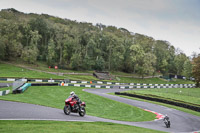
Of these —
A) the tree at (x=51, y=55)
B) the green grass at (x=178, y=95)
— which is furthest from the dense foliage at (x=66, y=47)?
the green grass at (x=178, y=95)

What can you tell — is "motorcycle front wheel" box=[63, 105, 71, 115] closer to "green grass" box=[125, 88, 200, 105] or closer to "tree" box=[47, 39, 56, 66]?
"green grass" box=[125, 88, 200, 105]

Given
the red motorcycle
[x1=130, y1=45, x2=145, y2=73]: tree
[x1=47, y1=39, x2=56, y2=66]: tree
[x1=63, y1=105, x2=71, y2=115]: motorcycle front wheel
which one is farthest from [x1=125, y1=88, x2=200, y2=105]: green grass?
[x1=130, y1=45, x2=145, y2=73]: tree

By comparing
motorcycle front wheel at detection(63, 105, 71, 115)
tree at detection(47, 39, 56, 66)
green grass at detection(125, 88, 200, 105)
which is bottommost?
green grass at detection(125, 88, 200, 105)

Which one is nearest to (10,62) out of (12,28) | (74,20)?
(12,28)

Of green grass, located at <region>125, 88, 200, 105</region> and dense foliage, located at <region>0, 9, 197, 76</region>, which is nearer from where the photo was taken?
green grass, located at <region>125, 88, 200, 105</region>

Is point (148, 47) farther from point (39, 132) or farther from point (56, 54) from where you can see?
point (39, 132)

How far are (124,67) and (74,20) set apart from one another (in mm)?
49193

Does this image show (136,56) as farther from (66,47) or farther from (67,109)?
(67,109)

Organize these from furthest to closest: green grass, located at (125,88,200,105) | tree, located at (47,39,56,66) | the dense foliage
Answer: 1. tree, located at (47,39,56,66)
2. the dense foliage
3. green grass, located at (125,88,200,105)

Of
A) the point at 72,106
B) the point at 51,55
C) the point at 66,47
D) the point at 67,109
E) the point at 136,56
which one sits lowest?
the point at 67,109

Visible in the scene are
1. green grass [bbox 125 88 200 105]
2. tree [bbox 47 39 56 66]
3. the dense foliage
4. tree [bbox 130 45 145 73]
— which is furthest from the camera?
tree [bbox 130 45 145 73]

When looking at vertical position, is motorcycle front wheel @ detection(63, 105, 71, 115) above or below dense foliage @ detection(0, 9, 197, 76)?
below

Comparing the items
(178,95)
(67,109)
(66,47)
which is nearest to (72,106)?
(67,109)

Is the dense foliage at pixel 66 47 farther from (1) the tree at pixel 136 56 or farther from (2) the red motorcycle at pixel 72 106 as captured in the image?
(2) the red motorcycle at pixel 72 106
